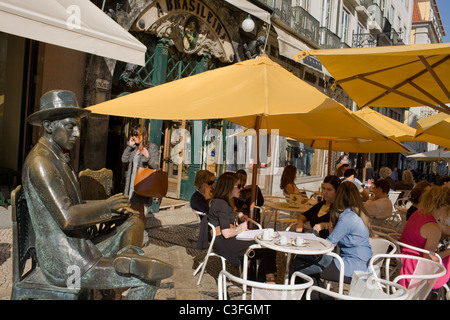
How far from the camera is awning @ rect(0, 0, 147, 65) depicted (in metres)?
3.53

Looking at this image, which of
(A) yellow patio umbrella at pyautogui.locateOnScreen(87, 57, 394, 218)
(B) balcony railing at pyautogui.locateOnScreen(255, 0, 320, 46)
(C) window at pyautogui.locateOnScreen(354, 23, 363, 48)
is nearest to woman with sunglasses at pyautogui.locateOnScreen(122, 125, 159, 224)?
(A) yellow patio umbrella at pyautogui.locateOnScreen(87, 57, 394, 218)

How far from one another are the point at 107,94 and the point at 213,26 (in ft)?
13.1

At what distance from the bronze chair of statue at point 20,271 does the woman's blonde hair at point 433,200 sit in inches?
118

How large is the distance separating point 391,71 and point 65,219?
368 cm

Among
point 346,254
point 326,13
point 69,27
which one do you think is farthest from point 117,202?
point 326,13

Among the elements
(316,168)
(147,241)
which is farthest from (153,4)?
(316,168)

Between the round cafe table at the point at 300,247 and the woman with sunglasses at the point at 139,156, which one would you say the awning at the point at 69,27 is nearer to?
the woman with sunglasses at the point at 139,156

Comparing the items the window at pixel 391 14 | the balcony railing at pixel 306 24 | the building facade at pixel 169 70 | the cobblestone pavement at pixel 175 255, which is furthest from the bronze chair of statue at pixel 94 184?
the window at pixel 391 14

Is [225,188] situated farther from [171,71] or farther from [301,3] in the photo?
[301,3]

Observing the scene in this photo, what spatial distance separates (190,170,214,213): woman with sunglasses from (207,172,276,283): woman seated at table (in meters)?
0.48

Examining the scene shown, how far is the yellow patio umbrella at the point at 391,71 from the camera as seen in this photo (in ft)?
9.80

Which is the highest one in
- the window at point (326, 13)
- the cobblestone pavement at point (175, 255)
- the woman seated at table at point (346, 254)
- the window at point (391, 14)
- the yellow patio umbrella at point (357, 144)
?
the window at point (391, 14)

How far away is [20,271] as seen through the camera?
7.64ft
